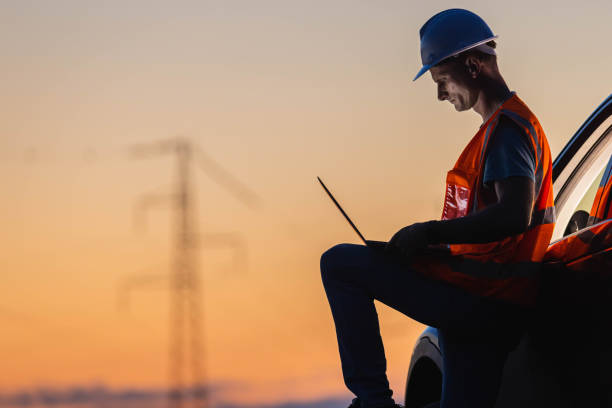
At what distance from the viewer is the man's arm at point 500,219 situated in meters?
3.19

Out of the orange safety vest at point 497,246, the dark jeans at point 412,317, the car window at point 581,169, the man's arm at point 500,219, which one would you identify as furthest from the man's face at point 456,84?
the car window at point 581,169

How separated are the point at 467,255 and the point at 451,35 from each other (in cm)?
74

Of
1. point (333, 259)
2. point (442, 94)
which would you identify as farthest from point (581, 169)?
point (333, 259)

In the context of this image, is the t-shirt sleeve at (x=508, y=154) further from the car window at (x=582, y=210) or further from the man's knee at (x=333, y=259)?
the car window at (x=582, y=210)

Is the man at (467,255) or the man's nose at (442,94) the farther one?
the man's nose at (442,94)

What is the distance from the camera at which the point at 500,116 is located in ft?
11.1

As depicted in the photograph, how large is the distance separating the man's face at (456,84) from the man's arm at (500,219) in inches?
16.5

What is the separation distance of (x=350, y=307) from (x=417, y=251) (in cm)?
36

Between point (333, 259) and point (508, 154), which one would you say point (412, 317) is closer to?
point (333, 259)

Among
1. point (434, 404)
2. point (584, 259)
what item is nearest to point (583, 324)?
point (584, 259)

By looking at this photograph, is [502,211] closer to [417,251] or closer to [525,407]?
[417,251]

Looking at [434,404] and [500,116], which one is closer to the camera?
[500,116]

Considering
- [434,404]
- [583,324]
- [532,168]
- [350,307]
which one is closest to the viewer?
[583,324]

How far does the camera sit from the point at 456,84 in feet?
11.7
